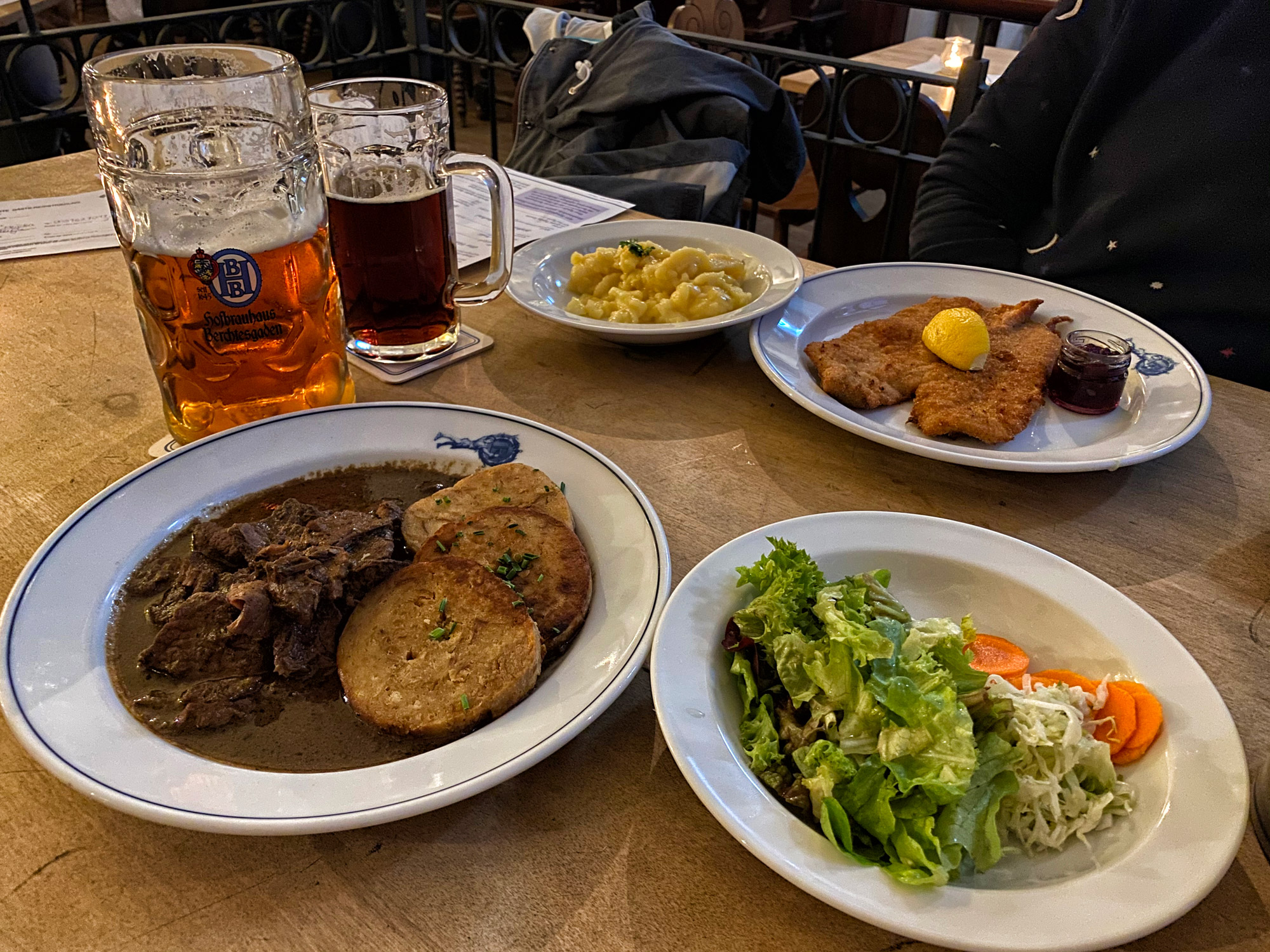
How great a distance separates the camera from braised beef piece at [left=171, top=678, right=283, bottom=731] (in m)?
0.87

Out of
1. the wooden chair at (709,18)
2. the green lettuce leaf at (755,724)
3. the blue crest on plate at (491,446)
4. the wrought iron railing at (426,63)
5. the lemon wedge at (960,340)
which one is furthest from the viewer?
the wooden chair at (709,18)

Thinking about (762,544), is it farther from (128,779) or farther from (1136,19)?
(1136,19)

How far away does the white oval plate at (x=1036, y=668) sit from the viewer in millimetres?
694

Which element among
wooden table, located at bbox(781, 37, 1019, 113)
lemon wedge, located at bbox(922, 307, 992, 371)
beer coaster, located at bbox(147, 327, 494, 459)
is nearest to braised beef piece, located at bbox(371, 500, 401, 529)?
beer coaster, located at bbox(147, 327, 494, 459)

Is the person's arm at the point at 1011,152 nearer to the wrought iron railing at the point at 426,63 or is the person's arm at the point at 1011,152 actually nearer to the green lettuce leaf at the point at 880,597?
the wrought iron railing at the point at 426,63

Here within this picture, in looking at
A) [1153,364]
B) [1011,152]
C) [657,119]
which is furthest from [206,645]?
[657,119]

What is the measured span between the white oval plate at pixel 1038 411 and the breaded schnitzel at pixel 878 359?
0.09 ft

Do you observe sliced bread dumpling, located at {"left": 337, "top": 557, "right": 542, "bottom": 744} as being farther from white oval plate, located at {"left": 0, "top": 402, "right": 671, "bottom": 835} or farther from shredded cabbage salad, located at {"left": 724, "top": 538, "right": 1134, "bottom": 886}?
shredded cabbage salad, located at {"left": 724, "top": 538, "right": 1134, "bottom": 886}

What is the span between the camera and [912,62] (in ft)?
18.1

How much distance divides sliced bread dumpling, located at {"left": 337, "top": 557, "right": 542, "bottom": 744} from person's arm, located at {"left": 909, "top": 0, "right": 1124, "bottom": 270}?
1954 millimetres

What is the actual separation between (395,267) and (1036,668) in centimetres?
116

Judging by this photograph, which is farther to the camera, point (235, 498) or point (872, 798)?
point (235, 498)

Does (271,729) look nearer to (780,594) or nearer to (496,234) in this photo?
(780,594)

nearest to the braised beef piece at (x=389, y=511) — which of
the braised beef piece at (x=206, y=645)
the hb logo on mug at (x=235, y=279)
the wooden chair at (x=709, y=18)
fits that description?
the braised beef piece at (x=206, y=645)
